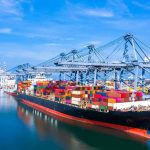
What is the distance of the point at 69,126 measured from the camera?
1210 inches

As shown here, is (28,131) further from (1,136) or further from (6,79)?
(6,79)

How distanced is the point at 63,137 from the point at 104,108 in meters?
5.66

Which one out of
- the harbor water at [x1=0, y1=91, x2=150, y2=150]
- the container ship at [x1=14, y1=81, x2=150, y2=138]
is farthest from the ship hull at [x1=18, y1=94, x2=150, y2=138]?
the harbor water at [x1=0, y1=91, x2=150, y2=150]

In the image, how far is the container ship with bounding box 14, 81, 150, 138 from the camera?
2602 cm

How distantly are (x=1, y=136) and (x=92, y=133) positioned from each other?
28.0ft

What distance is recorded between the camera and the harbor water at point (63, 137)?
23284 mm

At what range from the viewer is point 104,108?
29.5 m

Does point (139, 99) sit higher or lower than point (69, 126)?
higher

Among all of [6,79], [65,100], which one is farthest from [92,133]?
[6,79]

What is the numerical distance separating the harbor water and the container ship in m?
0.96

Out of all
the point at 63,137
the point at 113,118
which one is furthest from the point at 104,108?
the point at 63,137

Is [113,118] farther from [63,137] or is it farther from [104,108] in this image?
[63,137]

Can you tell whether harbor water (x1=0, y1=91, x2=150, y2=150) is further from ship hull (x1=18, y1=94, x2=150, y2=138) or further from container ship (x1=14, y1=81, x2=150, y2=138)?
container ship (x1=14, y1=81, x2=150, y2=138)

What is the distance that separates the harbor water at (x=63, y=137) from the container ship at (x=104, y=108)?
959mm
